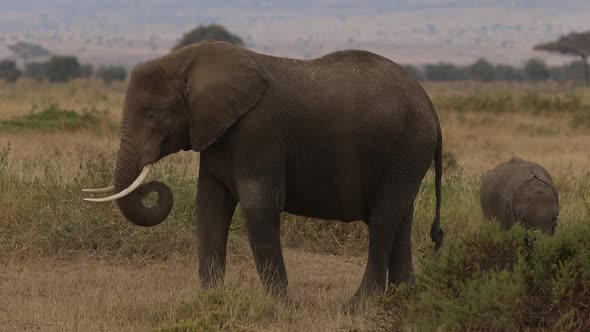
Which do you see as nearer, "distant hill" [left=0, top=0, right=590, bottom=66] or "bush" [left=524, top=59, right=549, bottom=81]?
"bush" [left=524, top=59, right=549, bottom=81]

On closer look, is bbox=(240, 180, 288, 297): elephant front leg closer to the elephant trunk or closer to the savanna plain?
the savanna plain

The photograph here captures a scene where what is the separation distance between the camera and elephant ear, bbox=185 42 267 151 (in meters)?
7.46

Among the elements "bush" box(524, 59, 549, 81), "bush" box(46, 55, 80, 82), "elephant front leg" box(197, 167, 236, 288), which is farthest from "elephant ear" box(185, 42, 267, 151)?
"bush" box(524, 59, 549, 81)

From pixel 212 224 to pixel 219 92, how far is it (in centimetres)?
110

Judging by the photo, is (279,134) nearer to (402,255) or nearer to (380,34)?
(402,255)

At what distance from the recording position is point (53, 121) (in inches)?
730

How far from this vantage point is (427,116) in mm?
7922

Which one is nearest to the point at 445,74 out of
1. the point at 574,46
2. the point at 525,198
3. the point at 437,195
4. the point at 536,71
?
the point at 536,71

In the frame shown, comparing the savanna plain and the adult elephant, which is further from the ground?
the adult elephant

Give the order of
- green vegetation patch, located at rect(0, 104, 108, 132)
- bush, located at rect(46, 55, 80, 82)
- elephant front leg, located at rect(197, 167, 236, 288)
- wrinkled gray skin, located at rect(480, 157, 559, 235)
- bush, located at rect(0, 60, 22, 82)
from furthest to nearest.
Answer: bush, located at rect(46, 55, 80, 82), bush, located at rect(0, 60, 22, 82), green vegetation patch, located at rect(0, 104, 108, 132), wrinkled gray skin, located at rect(480, 157, 559, 235), elephant front leg, located at rect(197, 167, 236, 288)

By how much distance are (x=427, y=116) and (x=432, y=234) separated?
38.3 inches

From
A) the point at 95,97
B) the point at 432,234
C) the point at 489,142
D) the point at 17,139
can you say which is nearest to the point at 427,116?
the point at 432,234

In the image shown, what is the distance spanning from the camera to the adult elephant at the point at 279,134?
24.7 ft

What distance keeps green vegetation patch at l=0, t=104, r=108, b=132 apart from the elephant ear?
34.8ft
